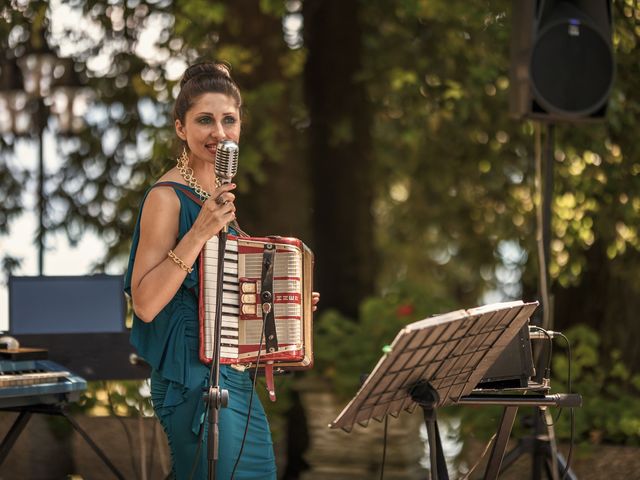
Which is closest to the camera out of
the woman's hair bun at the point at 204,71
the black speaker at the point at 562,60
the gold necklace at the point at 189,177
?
the gold necklace at the point at 189,177

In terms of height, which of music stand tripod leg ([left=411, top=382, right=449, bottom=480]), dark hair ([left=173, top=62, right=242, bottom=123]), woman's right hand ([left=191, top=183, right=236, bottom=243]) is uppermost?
dark hair ([left=173, top=62, right=242, bottom=123])

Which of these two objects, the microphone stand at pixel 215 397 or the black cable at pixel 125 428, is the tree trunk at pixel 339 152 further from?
the microphone stand at pixel 215 397

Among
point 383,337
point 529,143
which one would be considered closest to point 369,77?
point 529,143

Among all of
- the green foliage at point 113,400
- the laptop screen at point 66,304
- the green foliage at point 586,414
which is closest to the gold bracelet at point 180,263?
the laptop screen at point 66,304

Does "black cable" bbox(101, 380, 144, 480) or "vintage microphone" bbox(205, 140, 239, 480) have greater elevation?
"vintage microphone" bbox(205, 140, 239, 480)

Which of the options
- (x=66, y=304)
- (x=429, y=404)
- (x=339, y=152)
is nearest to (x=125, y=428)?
(x=66, y=304)

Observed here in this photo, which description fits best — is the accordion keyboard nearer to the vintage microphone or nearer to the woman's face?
the vintage microphone

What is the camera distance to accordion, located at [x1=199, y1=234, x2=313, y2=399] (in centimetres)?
362

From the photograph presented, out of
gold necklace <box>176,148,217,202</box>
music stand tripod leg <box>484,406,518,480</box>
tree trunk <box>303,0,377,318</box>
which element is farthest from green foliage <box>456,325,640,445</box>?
gold necklace <box>176,148,217,202</box>

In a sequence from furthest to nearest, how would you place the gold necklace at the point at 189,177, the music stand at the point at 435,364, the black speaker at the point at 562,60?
the black speaker at the point at 562,60 → the gold necklace at the point at 189,177 → the music stand at the point at 435,364

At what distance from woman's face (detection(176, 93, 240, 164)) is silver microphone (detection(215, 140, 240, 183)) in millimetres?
260

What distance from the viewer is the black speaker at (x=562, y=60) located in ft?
19.0

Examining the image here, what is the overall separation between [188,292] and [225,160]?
496 millimetres

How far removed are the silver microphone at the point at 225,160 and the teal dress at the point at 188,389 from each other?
27 centimetres
